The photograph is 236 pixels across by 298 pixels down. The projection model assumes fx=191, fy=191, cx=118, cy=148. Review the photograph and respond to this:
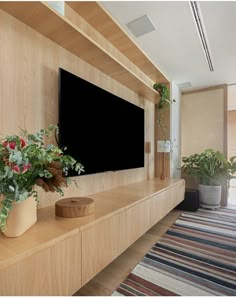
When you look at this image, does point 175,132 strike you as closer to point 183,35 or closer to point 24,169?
point 183,35

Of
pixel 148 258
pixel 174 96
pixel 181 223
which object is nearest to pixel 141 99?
pixel 174 96

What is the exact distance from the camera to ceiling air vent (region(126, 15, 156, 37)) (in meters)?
1.96

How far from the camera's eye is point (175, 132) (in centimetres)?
393

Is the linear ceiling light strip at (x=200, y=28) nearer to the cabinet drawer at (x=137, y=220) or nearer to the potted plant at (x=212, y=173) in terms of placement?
the potted plant at (x=212, y=173)

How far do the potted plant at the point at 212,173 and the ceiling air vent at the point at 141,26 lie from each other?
2541 millimetres

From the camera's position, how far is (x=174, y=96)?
12.6ft

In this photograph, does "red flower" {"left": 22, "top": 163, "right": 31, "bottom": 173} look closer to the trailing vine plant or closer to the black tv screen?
the black tv screen

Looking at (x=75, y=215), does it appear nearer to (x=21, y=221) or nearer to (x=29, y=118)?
(x=21, y=221)

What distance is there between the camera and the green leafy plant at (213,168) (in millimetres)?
3590

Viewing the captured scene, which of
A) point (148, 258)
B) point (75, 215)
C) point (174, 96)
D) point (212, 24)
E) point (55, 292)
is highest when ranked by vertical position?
point (212, 24)

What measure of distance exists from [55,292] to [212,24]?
2.70 metres

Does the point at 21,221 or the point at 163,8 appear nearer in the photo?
the point at 21,221

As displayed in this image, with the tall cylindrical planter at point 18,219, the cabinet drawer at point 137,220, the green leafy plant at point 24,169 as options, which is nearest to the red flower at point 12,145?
the green leafy plant at point 24,169

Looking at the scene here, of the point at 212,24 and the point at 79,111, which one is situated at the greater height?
the point at 212,24
